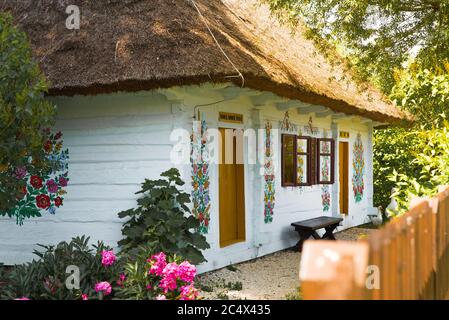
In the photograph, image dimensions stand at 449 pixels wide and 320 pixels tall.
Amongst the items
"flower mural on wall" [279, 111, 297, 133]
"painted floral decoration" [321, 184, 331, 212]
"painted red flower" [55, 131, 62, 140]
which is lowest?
"painted floral decoration" [321, 184, 331, 212]

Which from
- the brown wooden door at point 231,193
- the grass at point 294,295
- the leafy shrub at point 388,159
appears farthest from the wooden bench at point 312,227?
the leafy shrub at point 388,159

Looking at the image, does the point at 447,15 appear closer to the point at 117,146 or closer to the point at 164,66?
the point at 164,66

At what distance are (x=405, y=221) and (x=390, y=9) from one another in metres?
5.14

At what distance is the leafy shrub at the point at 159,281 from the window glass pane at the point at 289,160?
12.5 feet

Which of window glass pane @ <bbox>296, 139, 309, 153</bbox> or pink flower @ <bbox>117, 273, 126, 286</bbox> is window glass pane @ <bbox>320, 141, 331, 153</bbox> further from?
pink flower @ <bbox>117, 273, 126, 286</bbox>

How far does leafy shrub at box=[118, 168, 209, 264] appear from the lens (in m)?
5.60

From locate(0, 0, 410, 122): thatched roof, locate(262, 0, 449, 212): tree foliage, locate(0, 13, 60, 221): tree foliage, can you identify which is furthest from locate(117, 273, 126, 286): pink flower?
locate(262, 0, 449, 212): tree foliage

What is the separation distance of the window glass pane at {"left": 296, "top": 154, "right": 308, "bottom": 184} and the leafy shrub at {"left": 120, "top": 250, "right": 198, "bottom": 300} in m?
4.14

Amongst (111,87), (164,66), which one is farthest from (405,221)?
(111,87)

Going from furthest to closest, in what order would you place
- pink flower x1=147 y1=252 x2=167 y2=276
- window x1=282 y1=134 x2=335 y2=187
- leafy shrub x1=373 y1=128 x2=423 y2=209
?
leafy shrub x1=373 y1=128 x2=423 y2=209 < window x1=282 y1=134 x2=335 y2=187 < pink flower x1=147 y1=252 x2=167 y2=276

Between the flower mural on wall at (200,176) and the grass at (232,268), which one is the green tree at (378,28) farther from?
the grass at (232,268)

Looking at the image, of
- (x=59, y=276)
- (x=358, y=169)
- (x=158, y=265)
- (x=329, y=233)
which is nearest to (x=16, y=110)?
(x=59, y=276)

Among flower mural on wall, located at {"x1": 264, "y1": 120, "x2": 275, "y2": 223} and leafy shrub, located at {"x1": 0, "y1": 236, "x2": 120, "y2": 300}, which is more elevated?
flower mural on wall, located at {"x1": 264, "y1": 120, "x2": 275, "y2": 223}
